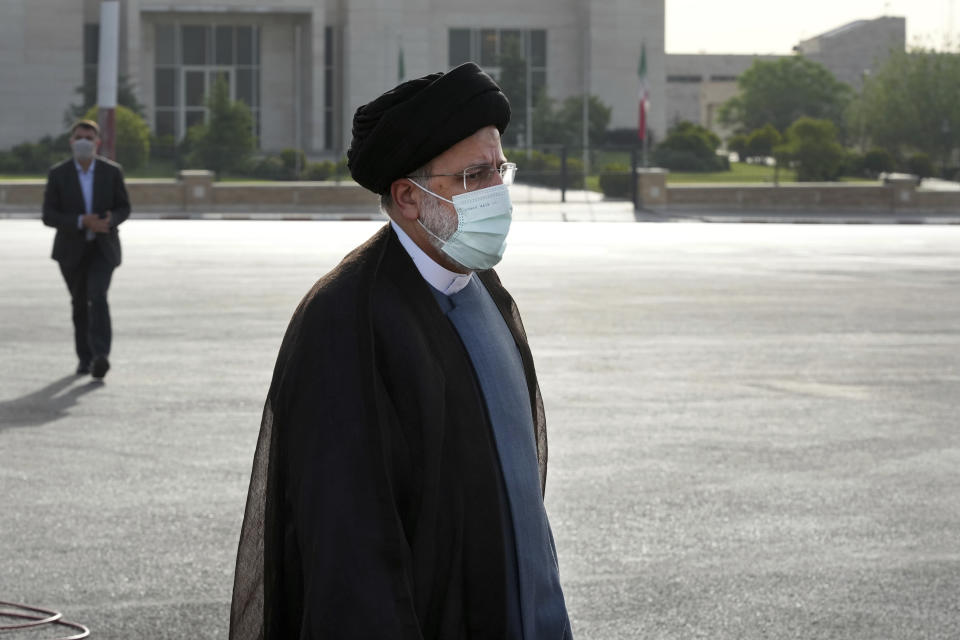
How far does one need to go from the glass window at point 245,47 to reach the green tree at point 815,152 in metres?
27.9

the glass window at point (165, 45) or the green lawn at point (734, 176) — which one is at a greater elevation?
the glass window at point (165, 45)

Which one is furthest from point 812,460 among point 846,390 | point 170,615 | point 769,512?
point 170,615

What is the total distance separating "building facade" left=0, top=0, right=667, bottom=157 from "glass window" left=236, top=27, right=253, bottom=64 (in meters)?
0.06

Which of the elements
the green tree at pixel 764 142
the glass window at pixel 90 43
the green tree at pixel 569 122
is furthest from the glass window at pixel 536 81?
the glass window at pixel 90 43

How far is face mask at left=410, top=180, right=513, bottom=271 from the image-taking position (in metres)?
3.02

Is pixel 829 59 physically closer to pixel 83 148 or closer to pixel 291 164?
pixel 291 164

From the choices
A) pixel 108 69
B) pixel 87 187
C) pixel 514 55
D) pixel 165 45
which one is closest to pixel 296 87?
pixel 165 45

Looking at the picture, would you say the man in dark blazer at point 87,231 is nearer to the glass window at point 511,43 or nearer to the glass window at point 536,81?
the glass window at point 511,43

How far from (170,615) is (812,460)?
4.36m

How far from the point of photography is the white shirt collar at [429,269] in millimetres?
3027

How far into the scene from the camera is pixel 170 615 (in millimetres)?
6086

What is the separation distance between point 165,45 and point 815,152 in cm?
3218

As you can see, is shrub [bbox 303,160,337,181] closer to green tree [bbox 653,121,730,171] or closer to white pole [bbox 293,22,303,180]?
green tree [bbox 653,121,730,171]

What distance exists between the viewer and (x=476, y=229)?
3.03 meters
